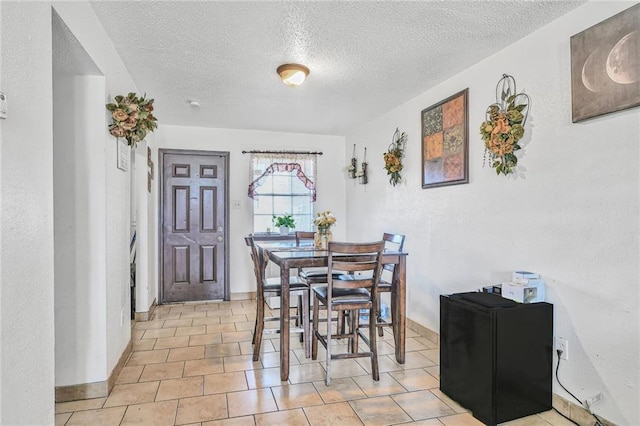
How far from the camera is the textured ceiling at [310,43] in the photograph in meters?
2.24

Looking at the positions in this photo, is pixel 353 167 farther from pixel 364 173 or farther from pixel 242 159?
pixel 242 159

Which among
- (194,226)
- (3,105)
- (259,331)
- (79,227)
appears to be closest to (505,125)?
(259,331)

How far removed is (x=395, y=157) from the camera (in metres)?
4.23

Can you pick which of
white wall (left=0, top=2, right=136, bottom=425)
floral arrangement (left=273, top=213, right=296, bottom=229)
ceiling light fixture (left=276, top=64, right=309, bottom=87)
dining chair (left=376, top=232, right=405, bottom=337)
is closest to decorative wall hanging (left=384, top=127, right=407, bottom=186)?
dining chair (left=376, top=232, right=405, bottom=337)

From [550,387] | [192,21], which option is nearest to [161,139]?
[192,21]

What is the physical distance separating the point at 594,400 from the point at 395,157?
2.78 meters

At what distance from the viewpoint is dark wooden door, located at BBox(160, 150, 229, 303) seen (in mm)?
5133

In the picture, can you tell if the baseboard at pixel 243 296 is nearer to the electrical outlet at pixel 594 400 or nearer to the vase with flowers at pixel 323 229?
the vase with flowers at pixel 323 229

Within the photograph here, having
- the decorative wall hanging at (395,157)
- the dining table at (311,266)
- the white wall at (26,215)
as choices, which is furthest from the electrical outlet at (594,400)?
the white wall at (26,215)

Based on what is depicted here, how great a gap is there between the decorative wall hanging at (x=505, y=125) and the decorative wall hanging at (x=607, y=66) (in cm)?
39

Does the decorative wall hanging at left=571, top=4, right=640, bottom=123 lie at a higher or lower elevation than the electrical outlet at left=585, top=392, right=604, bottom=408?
higher

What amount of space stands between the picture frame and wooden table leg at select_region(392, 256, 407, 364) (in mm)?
911

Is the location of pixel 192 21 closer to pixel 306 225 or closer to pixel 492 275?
pixel 492 275

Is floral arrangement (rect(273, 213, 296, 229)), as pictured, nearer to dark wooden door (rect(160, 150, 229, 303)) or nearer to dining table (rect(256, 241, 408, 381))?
dark wooden door (rect(160, 150, 229, 303))
